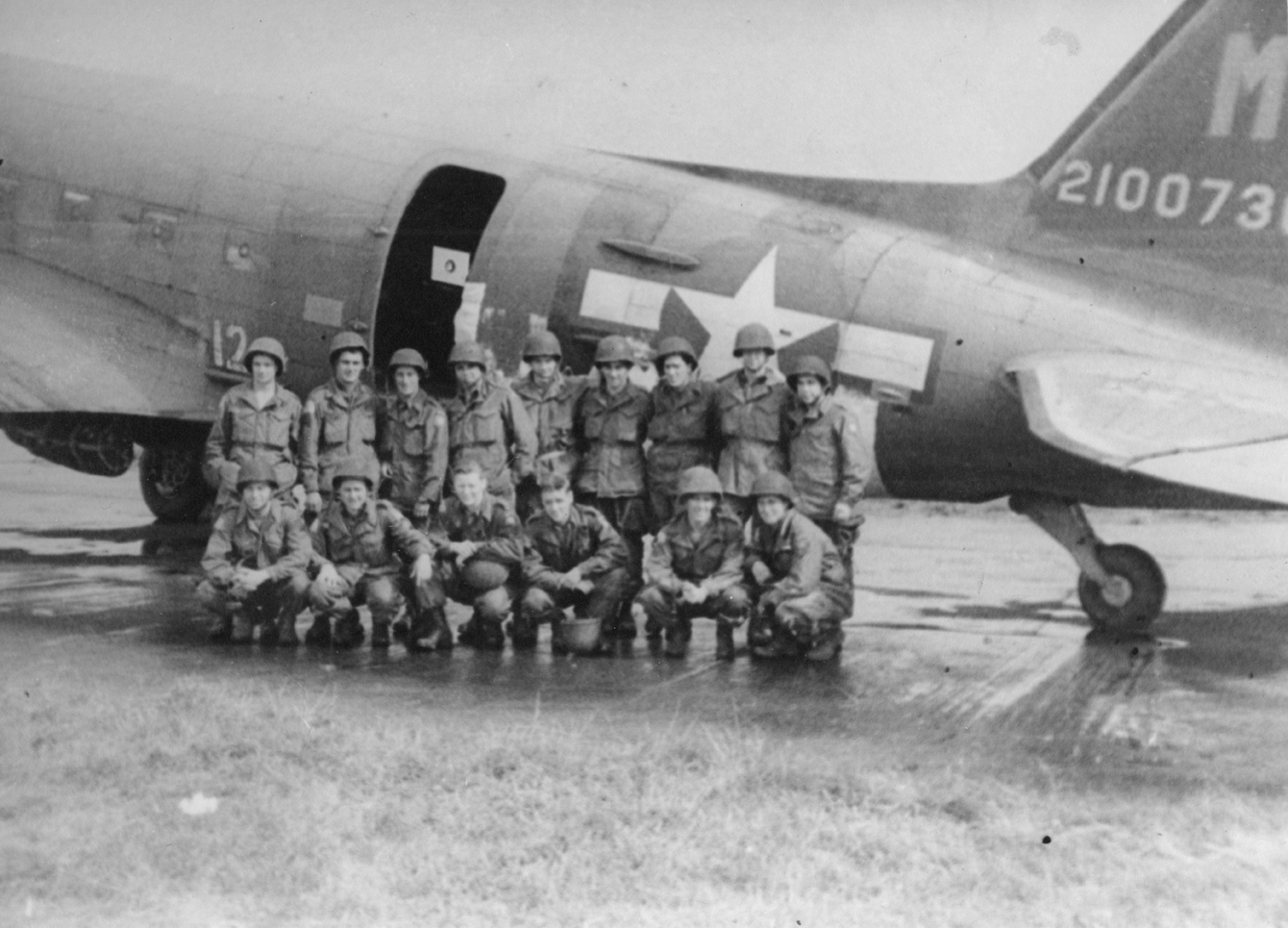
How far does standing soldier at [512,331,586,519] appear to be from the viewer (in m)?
8.02

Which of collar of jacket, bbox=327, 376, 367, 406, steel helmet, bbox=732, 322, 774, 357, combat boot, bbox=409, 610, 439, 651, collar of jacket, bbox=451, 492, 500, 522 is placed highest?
steel helmet, bbox=732, 322, 774, 357

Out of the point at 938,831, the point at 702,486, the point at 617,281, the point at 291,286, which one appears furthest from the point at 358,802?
the point at 291,286

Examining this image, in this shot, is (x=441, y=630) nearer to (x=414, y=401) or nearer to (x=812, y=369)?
(x=414, y=401)

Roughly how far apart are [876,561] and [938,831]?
5.40 meters

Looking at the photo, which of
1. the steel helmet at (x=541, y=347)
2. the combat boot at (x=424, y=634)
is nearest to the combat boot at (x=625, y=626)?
the combat boot at (x=424, y=634)

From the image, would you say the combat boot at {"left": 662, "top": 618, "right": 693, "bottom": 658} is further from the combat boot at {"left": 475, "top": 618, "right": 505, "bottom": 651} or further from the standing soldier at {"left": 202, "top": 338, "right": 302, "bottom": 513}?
the standing soldier at {"left": 202, "top": 338, "right": 302, "bottom": 513}

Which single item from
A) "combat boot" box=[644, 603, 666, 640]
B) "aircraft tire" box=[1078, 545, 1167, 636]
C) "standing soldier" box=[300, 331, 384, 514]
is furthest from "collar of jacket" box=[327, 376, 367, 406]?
"aircraft tire" box=[1078, 545, 1167, 636]

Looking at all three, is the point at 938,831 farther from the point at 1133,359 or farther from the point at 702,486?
the point at 1133,359

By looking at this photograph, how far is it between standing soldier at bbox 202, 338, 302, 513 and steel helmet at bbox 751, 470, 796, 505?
2.81m

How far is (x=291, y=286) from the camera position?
9023 millimetres

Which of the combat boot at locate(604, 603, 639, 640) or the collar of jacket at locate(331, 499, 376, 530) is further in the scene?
the combat boot at locate(604, 603, 639, 640)

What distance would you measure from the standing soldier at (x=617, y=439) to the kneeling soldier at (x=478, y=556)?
0.73 meters

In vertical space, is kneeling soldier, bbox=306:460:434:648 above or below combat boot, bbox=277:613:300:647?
above

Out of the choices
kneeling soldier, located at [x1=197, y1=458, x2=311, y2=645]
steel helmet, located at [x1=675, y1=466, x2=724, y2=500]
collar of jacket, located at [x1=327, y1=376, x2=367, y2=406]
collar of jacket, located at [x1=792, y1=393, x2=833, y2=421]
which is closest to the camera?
kneeling soldier, located at [x1=197, y1=458, x2=311, y2=645]
